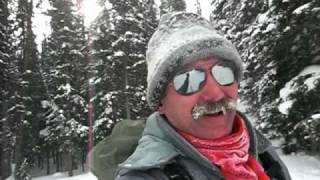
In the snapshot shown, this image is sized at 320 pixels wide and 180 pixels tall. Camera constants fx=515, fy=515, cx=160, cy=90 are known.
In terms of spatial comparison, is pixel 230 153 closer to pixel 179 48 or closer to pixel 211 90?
pixel 211 90

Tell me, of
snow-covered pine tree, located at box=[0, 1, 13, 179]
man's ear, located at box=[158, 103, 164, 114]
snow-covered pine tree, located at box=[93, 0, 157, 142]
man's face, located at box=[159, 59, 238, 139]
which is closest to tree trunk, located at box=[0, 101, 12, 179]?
snow-covered pine tree, located at box=[0, 1, 13, 179]

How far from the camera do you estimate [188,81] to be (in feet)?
7.48

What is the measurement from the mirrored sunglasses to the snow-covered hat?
2.0 inches

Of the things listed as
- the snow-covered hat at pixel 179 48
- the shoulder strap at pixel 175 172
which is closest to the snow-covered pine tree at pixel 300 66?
the snow-covered hat at pixel 179 48

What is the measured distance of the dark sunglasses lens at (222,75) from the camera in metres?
2.32

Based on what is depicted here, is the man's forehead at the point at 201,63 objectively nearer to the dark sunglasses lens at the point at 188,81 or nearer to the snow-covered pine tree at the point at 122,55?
the dark sunglasses lens at the point at 188,81

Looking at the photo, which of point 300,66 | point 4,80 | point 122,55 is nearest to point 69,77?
point 4,80

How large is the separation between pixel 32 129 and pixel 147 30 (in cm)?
1619

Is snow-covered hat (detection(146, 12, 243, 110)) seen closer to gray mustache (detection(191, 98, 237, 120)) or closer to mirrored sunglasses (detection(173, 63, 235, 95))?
mirrored sunglasses (detection(173, 63, 235, 95))

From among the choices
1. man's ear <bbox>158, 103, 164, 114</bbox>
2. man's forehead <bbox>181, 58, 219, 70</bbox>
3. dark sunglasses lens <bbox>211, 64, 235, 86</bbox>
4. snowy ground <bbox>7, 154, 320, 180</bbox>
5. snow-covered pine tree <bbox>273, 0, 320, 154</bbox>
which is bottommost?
snowy ground <bbox>7, 154, 320, 180</bbox>

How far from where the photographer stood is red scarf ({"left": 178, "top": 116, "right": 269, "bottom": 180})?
86.3 inches

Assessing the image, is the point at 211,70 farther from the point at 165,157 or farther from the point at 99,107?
the point at 99,107

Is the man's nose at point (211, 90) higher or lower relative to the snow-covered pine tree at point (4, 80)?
higher

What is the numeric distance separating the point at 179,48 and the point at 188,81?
0.16 metres
